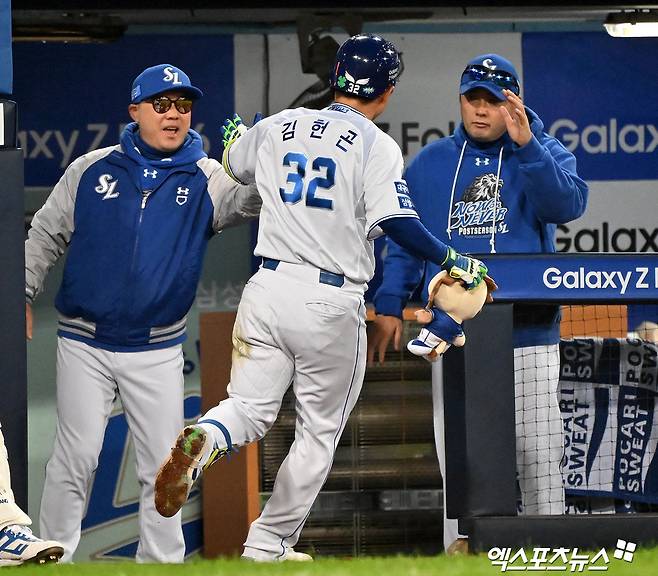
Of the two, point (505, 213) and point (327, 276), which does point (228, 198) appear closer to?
point (327, 276)

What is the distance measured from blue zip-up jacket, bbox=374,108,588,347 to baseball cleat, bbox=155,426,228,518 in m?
1.03

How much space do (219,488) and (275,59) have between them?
77.8 inches

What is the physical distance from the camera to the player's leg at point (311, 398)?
4.46 m

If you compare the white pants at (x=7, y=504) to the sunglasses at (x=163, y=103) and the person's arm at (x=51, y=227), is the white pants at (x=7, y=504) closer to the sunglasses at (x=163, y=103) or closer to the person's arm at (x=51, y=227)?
the person's arm at (x=51, y=227)

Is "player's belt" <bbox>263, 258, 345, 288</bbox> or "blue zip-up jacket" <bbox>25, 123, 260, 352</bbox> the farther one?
"blue zip-up jacket" <bbox>25, 123, 260, 352</bbox>

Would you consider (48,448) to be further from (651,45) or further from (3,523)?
(651,45)

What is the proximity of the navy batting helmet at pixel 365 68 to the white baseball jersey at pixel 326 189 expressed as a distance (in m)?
0.12

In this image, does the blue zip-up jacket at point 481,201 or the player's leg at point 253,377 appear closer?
the player's leg at point 253,377

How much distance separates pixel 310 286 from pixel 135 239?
2.74 ft

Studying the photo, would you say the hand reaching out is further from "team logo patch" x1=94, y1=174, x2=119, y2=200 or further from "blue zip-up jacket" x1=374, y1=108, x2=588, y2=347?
"team logo patch" x1=94, y1=174, x2=119, y2=200

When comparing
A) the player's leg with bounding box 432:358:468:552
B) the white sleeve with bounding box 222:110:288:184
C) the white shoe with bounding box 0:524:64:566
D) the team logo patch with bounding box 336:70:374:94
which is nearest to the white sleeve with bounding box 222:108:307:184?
the white sleeve with bounding box 222:110:288:184

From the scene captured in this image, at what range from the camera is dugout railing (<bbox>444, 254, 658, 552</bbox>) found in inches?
171

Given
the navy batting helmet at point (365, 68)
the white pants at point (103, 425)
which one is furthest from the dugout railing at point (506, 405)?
the white pants at point (103, 425)

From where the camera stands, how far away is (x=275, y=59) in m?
6.76
